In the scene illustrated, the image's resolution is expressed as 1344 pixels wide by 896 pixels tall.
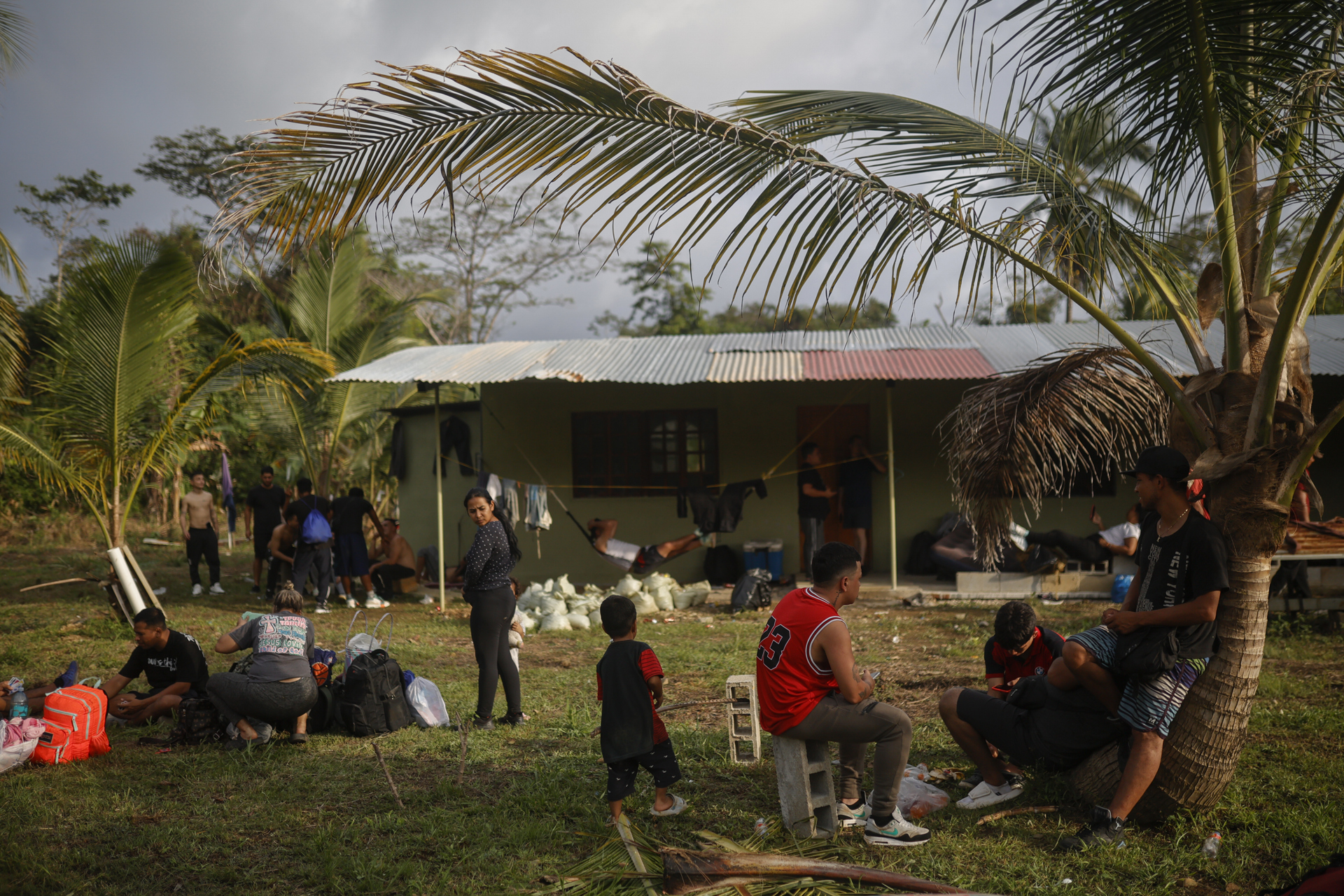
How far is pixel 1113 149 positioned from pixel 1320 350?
28.6 feet

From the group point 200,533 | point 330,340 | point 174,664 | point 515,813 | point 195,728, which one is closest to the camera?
point 515,813

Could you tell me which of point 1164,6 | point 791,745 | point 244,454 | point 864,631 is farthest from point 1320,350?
point 244,454

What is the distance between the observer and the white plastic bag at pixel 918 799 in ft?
13.2

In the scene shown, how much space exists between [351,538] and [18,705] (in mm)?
5859

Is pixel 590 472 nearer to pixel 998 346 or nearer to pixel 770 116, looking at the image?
pixel 998 346

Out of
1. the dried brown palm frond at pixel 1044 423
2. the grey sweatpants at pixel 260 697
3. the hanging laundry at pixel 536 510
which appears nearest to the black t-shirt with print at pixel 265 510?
the hanging laundry at pixel 536 510

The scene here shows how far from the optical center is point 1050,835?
376 cm

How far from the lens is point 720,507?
10.8 meters

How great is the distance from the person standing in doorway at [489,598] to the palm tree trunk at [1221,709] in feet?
11.4

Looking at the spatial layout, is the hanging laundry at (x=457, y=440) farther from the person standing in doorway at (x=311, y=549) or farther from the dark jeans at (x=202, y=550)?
the dark jeans at (x=202, y=550)

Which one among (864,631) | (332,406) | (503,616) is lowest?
(864,631)

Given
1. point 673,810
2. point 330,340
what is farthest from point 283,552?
point 673,810

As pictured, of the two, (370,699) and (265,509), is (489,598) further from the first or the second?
(265,509)

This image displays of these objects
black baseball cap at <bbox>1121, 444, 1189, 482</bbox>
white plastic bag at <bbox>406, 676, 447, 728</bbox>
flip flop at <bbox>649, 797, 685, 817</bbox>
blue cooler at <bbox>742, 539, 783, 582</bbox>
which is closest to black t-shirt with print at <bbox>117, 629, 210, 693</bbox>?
white plastic bag at <bbox>406, 676, 447, 728</bbox>
